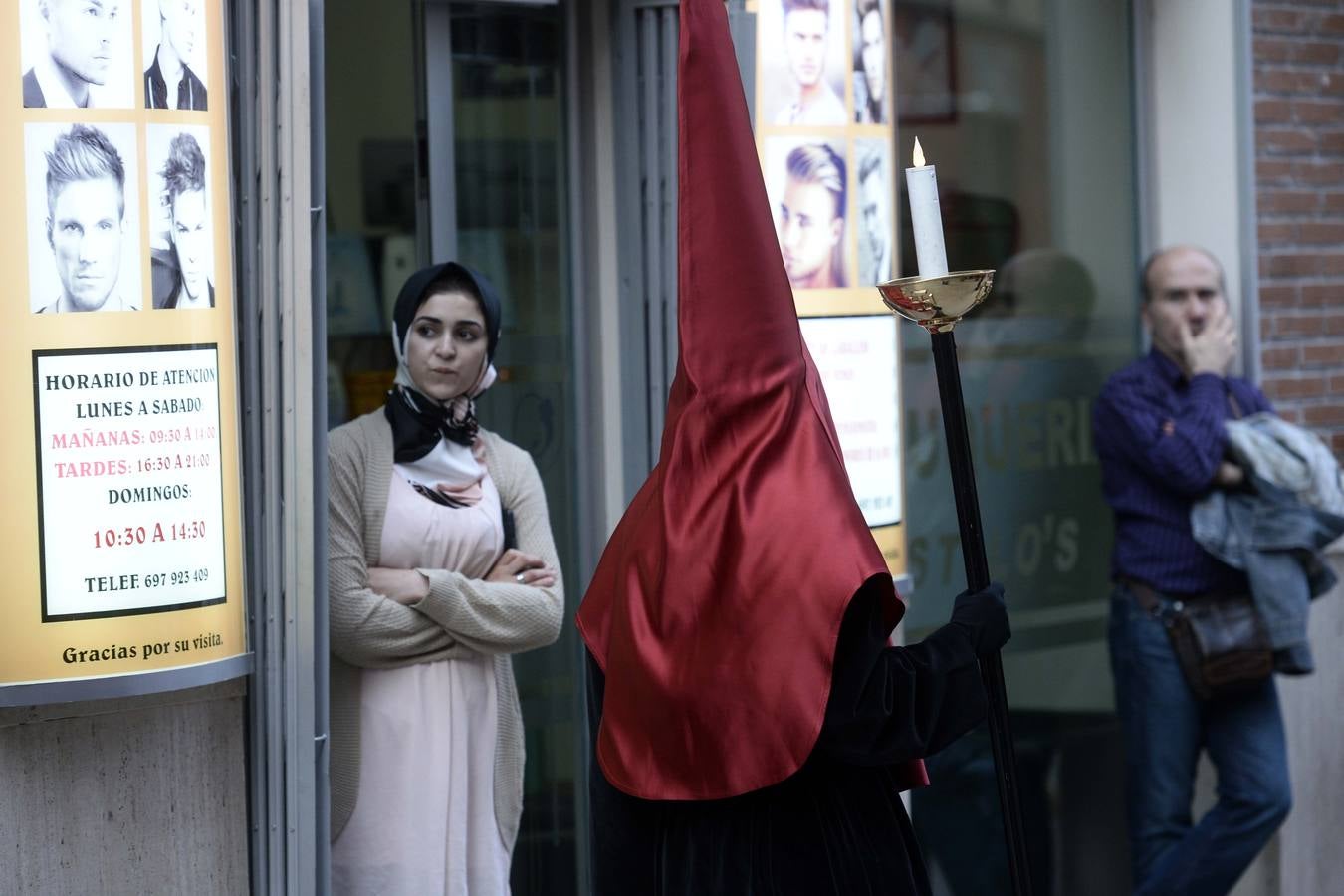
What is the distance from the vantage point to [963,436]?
243 centimetres

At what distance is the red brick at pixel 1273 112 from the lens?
18.8 feet

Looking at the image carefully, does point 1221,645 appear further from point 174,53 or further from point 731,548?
point 174,53

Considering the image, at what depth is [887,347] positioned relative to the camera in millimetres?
4488

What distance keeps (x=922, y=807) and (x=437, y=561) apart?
2.26 meters

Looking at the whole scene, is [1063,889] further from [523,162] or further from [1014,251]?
[523,162]

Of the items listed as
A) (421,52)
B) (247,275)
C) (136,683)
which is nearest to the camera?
(136,683)

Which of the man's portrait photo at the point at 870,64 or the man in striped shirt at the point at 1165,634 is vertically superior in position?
the man's portrait photo at the point at 870,64

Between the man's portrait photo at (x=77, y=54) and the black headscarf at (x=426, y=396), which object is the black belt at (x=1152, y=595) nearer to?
the black headscarf at (x=426, y=396)

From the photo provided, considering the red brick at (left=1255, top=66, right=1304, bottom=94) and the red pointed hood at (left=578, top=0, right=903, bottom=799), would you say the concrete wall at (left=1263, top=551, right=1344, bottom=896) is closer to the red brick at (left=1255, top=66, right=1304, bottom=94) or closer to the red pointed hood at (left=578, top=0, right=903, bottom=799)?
the red brick at (left=1255, top=66, right=1304, bottom=94)

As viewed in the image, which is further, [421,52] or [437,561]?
[421,52]

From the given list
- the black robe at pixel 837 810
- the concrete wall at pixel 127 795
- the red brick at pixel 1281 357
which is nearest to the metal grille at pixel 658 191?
the concrete wall at pixel 127 795

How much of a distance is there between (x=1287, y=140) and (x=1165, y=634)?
6.24 feet

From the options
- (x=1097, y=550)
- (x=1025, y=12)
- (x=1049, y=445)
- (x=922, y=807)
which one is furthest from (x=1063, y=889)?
(x=1025, y=12)

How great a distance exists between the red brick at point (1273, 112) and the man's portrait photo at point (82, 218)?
13.0ft
